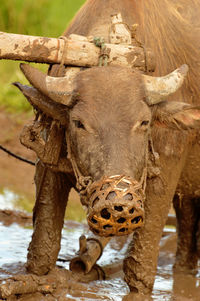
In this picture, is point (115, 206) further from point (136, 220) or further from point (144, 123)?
point (144, 123)

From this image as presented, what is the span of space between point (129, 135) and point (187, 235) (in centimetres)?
284

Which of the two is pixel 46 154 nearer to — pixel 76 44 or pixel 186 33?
pixel 76 44

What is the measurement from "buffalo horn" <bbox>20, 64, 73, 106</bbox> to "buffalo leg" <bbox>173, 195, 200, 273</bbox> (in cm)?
263

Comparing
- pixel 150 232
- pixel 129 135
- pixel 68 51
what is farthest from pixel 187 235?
pixel 68 51

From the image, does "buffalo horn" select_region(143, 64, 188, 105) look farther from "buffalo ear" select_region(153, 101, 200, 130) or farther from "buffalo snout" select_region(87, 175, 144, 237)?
"buffalo snout" select_region(87, 175, 144, 237)

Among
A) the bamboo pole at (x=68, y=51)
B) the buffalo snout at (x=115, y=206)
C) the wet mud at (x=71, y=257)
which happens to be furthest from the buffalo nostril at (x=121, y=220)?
the bamboo pole at (x=68, y=51)

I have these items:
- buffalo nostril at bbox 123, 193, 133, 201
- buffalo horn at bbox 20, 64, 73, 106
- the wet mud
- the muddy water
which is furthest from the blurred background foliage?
buffalo nostril at bbox 123, 193, 133, 201

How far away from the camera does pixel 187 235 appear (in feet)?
21.9

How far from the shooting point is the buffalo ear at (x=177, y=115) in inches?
176

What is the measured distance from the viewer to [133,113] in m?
4.16

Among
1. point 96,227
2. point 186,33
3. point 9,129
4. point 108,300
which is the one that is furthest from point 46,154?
point 9,129

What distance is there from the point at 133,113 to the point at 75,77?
1.66 feet

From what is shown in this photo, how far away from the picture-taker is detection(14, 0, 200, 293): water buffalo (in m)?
3.94

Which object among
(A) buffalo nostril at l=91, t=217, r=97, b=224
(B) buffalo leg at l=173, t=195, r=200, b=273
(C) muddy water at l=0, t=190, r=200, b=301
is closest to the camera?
(A) buffalo nostril at l=91, t=217, r=97, b=224
